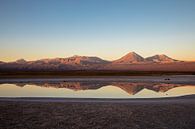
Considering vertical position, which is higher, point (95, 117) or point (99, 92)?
point (99, 92)

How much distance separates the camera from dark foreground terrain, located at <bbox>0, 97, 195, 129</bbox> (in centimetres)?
1350

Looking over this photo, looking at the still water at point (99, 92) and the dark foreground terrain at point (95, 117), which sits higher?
the still water at point (99, 92)

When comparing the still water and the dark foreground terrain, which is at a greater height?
the still water

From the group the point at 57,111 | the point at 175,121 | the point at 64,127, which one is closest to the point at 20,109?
the point at 57,111

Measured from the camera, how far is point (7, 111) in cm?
1789

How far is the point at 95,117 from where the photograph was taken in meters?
15.7

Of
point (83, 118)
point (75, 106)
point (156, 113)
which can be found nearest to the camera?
point (83, 118)

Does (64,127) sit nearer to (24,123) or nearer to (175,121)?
(24,123)

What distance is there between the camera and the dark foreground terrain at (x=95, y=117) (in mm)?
13500

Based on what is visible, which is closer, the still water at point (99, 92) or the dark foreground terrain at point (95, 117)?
the dark foreground terrain at point (95, 117)

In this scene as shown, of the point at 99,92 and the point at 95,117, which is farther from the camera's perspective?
the point at 99,92

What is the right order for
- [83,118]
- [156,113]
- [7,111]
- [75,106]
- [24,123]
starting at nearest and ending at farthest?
1. [24,123]
2. [83,118]
3. [156,113]
4. [7,111]
5. [75,106]

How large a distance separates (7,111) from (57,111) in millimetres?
3080

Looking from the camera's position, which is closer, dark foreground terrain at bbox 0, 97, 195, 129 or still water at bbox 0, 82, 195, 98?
dark foreground terrain at bbox 0, 97, 195, 129
